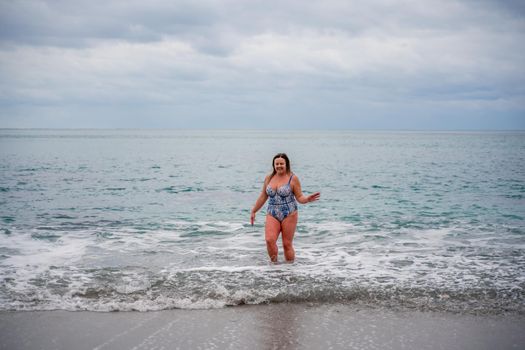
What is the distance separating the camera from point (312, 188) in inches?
938

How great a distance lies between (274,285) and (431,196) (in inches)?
559

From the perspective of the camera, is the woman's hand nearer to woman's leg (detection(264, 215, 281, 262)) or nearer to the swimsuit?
the swimsuit

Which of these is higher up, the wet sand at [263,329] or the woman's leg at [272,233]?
the woman's leg at [272,233]

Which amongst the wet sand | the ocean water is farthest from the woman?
the wet sand

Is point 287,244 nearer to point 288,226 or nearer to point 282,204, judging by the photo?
point 288,226

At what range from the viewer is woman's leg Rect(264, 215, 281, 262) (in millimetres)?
7930

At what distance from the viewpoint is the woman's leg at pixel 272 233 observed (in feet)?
26.0

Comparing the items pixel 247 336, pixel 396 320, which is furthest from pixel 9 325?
pixel 396 320

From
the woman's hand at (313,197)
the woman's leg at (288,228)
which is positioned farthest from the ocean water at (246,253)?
the woman's hand at (313,197)

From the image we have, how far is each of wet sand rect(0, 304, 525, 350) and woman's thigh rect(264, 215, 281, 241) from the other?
203cm

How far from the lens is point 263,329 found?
5246mm

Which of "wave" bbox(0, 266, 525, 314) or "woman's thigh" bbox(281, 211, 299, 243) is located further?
"woman's thigh" bbox(281, 211, 299, 243)

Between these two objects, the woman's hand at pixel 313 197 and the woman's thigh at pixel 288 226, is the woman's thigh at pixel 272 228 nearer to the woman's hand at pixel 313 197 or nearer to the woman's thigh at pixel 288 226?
the woman's thigh at pixel 288 226

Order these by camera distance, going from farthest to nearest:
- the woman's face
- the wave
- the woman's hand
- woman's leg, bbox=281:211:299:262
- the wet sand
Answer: woman's leg, bbox=281:211:299:262
the woman's face
the woman's hand
the wave
the wet sand
